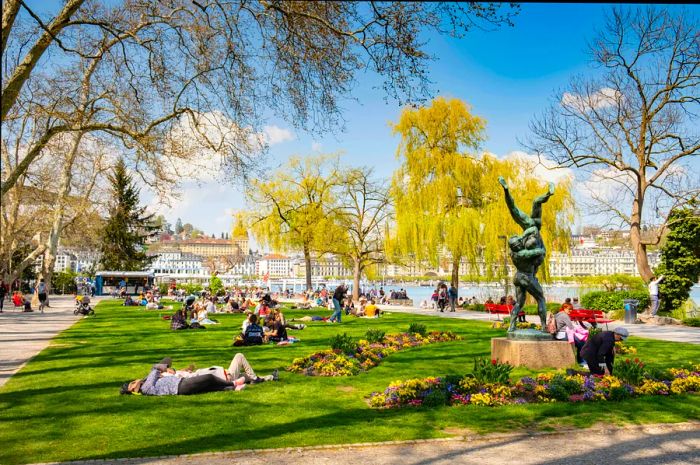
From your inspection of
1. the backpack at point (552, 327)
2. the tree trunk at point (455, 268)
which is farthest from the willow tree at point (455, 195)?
the backpack at point (552, 327)

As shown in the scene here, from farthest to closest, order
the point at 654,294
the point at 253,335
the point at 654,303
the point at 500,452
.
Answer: the point at 654,303 → the point at 654,294 → the point at 253,335 → the point at 500,452

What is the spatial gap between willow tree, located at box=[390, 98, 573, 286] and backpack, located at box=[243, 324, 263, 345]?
2175 centimetres

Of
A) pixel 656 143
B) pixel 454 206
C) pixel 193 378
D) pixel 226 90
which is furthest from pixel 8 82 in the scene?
pixel 454 206

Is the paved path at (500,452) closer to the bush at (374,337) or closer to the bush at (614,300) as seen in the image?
the bush at (374,337)

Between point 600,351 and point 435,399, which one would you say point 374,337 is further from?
point 435,399

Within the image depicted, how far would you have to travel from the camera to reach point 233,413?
879 cm

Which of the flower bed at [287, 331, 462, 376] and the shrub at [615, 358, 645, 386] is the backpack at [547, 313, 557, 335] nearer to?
the shrub at [615, 358, 645, 386]

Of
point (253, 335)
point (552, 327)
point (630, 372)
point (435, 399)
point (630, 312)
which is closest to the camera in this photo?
point (435, 399)

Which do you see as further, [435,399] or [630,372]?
[630,372]

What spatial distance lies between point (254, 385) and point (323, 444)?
13.6ft

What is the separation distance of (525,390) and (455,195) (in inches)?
1168

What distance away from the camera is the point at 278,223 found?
5122 centimetres

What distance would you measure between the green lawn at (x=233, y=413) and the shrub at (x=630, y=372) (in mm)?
593

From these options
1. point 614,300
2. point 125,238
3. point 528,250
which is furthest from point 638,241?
point 125,238
